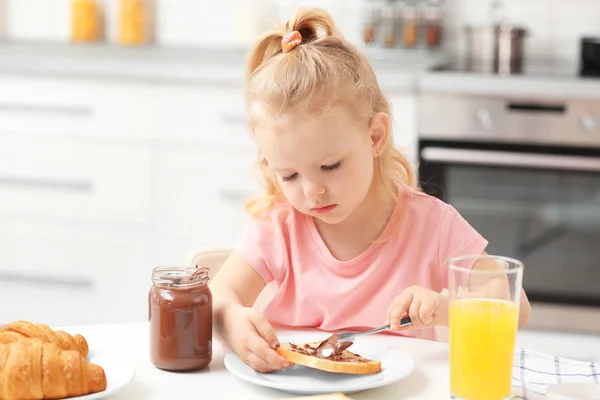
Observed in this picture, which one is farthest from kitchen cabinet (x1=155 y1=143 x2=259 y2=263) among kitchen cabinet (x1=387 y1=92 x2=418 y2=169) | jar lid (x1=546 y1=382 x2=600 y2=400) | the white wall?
jar lid (x1=546 y1=382 x2=600 y2=400)

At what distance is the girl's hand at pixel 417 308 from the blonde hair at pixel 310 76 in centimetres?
29

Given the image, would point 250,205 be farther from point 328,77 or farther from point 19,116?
point 19,116

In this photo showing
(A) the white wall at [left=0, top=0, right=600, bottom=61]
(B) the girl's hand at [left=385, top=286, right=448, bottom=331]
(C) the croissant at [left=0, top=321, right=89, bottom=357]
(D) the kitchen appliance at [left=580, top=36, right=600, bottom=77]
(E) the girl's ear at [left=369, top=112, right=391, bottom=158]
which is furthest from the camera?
(A) the white wall at [left=0, top=0, right=600, bottom=61]

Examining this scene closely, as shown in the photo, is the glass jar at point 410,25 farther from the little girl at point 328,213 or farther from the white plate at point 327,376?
the white plate at point 327,376

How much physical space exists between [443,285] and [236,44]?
225 cm

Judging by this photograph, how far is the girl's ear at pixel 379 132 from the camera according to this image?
4.87ft

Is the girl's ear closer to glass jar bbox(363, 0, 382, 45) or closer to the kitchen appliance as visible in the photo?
the kitchen appliance

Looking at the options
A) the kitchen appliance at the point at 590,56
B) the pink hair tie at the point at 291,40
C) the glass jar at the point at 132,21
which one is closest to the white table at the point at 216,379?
the pink hair tie at the point at 291,40

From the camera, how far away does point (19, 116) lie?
3191mm

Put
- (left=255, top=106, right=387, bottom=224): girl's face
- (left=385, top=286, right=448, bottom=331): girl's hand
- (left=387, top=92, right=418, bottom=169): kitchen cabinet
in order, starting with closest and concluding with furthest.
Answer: (left=385, top=286, right=448, bottom=331): girl's hand → (left=255, top=106, right=387, bottom=224): girl's face → (left=387, top=92, right=418, bottom=169): kitchen cabinet

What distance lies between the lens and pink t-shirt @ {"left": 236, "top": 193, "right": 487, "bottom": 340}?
1.55 metres

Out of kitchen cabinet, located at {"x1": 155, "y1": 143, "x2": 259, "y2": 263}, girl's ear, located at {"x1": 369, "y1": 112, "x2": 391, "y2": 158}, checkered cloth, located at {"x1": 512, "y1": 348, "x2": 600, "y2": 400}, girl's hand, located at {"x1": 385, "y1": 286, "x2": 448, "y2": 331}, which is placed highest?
girl's ear, located at {"x1": 369, "y1": 112, "x2": 391, "y2": 158}

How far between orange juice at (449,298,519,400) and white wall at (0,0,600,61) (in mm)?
2469

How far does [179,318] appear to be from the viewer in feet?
3.93
